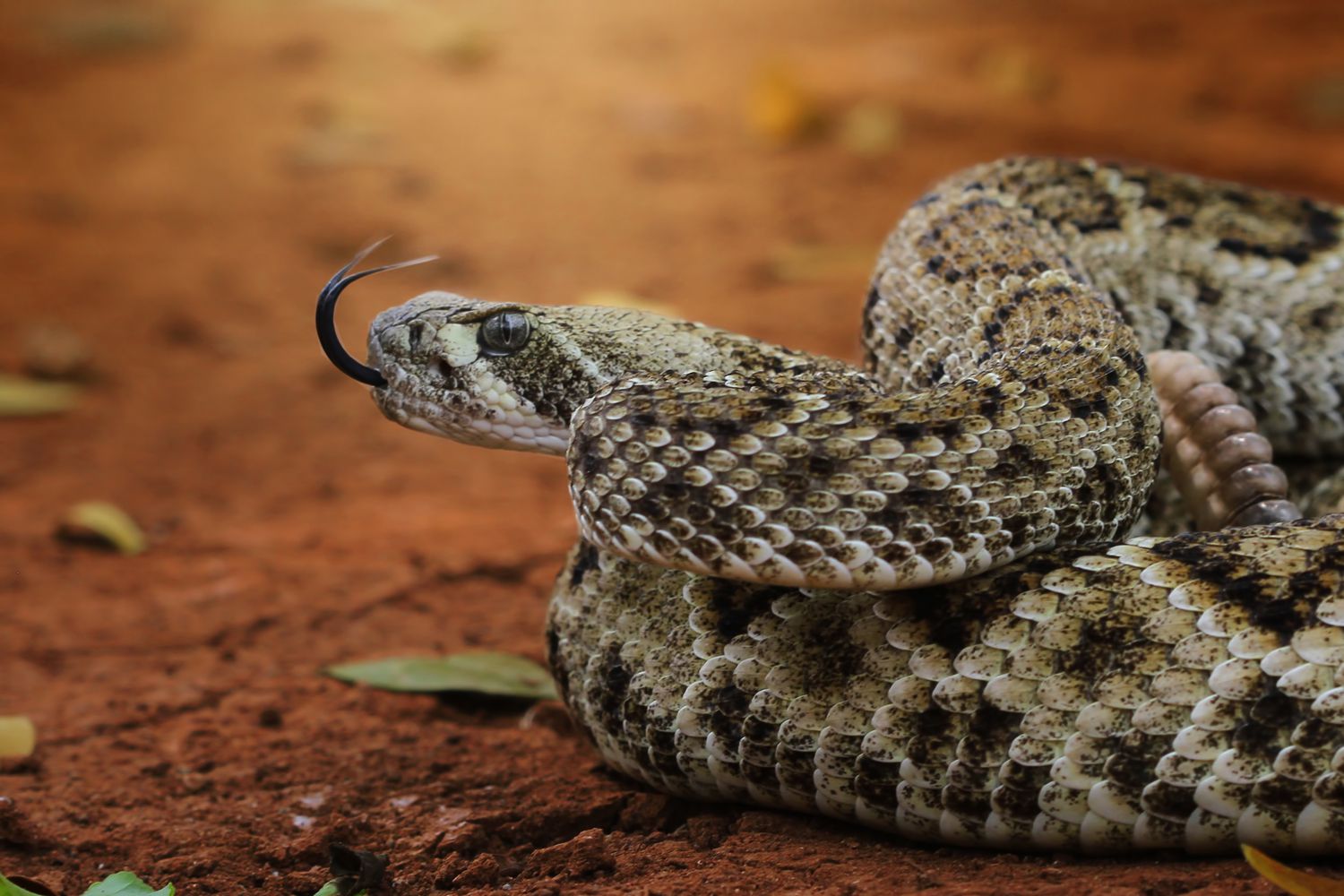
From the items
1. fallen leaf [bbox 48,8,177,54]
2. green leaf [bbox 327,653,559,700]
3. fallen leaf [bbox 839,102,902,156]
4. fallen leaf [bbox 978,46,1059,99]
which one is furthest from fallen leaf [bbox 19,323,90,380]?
fallen leaf [bbox 978,46,1059,99]

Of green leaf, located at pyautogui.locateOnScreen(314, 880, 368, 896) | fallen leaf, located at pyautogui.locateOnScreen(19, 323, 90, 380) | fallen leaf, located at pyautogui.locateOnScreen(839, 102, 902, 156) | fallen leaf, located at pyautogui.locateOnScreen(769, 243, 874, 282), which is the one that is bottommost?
green leaf, located at pyautogui.locateOnScreen(314, 880, 368, 896)

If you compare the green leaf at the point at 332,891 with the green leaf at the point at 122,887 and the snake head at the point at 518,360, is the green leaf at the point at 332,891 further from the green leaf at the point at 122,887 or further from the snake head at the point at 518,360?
the snake head at the point at 518,360

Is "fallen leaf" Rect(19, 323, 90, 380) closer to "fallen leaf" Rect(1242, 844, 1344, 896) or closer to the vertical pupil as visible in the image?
the vertical pupil

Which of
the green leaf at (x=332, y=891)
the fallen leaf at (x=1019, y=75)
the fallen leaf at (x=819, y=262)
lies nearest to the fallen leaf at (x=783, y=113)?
the fallen leaf at (x=1019, y=75)

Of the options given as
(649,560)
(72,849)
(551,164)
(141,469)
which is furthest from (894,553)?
(551,164)

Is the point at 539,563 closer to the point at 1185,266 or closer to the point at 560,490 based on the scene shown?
the point at 560,490

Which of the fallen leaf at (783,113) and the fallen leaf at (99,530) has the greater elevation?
the fallen leaf at (783,113)
